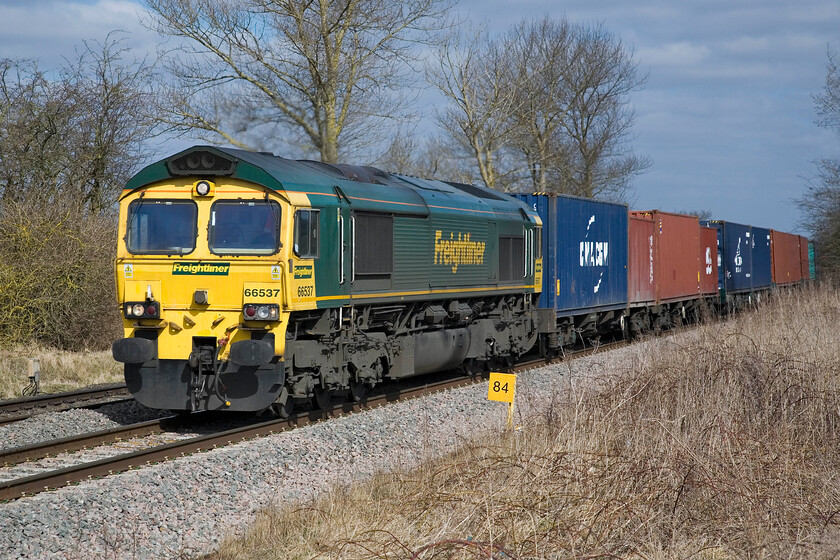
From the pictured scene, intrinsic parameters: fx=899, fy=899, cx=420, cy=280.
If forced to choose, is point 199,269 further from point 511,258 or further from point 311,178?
point 511,258

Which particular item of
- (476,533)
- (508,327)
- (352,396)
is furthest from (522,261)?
(476,533)

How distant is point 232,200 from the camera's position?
10828 millimetres

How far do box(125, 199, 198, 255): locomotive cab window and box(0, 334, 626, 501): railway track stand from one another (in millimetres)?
2154

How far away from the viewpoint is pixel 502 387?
1010 centimetres

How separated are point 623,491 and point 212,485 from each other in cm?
383

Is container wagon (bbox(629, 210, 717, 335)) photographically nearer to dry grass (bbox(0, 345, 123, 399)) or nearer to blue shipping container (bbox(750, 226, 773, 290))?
blue shipping container (bbox(750, 226, 773, 290))

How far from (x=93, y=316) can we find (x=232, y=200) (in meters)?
9.04

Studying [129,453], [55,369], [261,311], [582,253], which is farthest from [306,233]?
[582,253]

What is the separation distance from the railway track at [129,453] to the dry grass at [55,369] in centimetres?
433

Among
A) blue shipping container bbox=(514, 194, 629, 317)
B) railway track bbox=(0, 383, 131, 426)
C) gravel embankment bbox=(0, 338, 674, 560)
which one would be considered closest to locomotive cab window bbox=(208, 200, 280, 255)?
gravel embankment bbox=(0, 338, 674, 560)

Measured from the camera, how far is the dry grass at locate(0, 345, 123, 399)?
48.7ft

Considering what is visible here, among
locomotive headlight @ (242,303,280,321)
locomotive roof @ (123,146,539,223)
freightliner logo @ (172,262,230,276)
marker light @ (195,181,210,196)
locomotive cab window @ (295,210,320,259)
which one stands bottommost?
locomotive headlight @ (242,303,280,321)

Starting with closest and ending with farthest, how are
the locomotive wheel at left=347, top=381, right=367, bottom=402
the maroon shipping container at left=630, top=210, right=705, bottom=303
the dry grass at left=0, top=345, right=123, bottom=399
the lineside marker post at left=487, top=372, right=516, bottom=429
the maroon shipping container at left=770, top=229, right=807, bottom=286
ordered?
the lineside marker post at left=487, top=372, right=516, bottom=429 < the locomotive wheel at left=347, top=381, right=367, bottom=402 < the dry grass at left=0, top=345, right=123, bottom=399 < the maroon shipping container at left=630, top=210, right=705, bottom=303 < the maroon shipping container at left=770, top=229, right=807, bottom=286

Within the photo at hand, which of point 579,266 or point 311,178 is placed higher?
point 311,178
